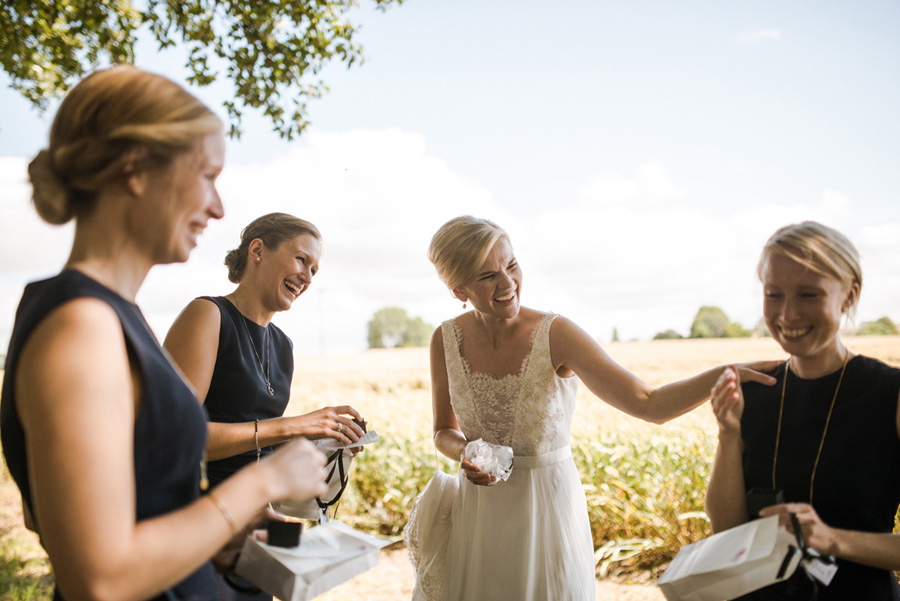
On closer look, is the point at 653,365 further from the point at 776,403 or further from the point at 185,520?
the point at 185,520

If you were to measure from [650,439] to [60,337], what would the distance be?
5416mm

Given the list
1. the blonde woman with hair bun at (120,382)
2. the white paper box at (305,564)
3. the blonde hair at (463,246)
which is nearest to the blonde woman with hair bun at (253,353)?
the blonde hair at (463,246)

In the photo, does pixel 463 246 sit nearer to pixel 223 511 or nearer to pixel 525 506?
pixel 525 506

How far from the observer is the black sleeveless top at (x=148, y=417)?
1.07 m

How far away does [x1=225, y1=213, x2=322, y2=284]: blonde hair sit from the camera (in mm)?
2723

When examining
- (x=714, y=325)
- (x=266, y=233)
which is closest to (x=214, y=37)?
(x=266, y=233)

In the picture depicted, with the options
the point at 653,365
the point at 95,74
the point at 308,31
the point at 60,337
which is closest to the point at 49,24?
the point at 308,31

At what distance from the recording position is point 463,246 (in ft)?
8.94

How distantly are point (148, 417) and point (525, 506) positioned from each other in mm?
1860

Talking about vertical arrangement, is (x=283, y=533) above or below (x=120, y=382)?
below

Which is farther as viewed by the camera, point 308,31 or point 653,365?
point 653,365

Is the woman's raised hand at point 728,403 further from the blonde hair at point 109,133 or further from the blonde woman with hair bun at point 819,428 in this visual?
the blonde hair at point 109,133

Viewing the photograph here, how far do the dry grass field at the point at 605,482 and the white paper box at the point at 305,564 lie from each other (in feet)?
11.2

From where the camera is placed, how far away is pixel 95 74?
1.18 metres
